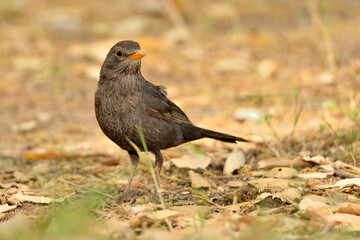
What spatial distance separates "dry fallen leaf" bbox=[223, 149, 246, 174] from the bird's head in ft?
3.81

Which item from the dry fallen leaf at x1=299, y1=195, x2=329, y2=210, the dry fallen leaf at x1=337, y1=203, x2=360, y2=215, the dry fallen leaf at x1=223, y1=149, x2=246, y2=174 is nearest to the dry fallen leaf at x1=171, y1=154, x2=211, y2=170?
the dry fallen leaf at x1=223, y1=149, x2=246, y2=174

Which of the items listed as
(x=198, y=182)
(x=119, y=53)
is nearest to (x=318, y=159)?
(x=198, y=182)

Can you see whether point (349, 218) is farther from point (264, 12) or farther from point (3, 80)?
point (264, 12)

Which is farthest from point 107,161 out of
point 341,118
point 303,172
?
point 341,118

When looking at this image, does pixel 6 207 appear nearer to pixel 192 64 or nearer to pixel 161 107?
pixel 161 107

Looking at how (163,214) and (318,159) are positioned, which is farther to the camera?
(318,159)

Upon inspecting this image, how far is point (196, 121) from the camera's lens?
21.7ft

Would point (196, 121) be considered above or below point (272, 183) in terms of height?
above

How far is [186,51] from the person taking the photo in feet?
30.8

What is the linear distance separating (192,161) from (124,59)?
113 cm

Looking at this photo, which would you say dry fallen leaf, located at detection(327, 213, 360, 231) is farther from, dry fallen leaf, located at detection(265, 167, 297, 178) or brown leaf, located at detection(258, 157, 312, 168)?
brown leaf, located at detection(258, 157, 312, 168)

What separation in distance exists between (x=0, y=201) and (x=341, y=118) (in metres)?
3.67

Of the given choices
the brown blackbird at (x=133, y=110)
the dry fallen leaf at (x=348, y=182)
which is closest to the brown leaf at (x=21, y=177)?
the brown blackbird at (x=133, y=110)

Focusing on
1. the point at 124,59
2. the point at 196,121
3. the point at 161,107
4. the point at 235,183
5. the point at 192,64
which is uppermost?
the point at 124,59
